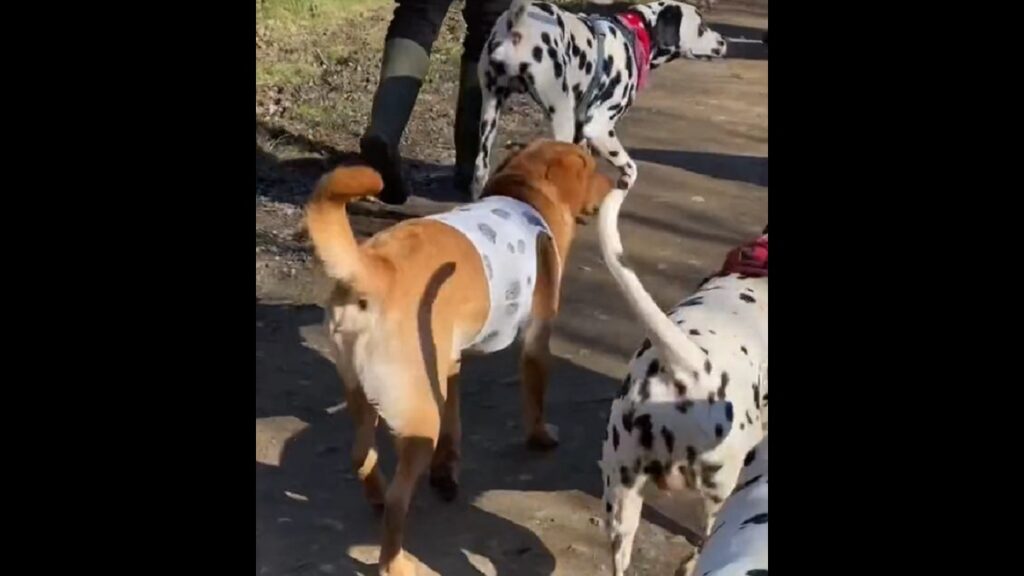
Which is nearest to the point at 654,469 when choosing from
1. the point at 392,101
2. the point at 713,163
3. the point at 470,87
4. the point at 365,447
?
the point at 365,447

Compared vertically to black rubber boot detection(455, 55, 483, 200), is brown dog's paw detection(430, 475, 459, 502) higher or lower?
lower

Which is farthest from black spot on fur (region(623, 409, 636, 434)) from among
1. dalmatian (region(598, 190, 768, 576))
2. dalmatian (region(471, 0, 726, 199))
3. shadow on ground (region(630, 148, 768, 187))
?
shadow on ground (region(630, 148, 768, 187))

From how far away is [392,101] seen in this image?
5.46m

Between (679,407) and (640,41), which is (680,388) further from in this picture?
(640,41)

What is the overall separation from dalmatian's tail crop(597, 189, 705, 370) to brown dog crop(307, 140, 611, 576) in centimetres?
49

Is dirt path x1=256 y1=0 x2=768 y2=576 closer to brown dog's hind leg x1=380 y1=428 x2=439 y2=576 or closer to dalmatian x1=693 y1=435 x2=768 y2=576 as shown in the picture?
brown dog's hind leg x1=380 y1=428 x2=439 y2=576

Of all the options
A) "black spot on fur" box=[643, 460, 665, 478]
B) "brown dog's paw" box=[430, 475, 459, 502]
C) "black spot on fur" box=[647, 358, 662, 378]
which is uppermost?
"black spot on fur" box=[647, 358, 662, 378]

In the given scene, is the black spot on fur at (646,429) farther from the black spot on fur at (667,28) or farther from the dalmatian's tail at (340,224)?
the black spot on fur at (667,28)

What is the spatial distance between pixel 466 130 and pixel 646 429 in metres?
3.58

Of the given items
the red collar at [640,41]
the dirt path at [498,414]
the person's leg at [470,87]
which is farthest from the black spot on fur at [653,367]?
the red collar at [640,41]

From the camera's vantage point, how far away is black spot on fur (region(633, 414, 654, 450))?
8.41ft

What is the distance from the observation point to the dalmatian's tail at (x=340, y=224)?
8.48 feet
